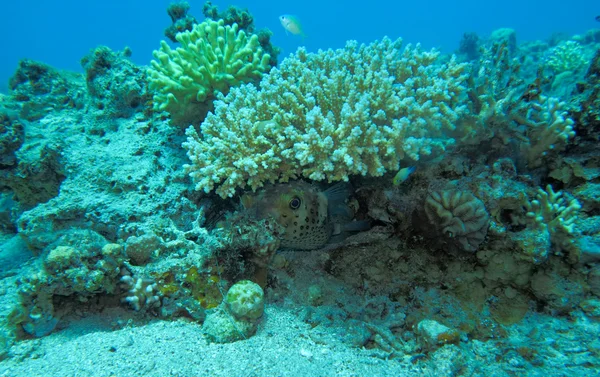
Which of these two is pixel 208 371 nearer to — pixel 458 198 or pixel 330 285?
pixel 330 285

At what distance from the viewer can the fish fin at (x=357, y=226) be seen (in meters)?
3.60

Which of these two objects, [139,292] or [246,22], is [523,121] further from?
[246,22]

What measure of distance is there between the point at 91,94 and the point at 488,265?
6.05 meters

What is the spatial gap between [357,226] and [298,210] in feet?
2.75

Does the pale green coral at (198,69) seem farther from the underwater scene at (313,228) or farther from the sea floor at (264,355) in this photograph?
the sea floor at (264,355)

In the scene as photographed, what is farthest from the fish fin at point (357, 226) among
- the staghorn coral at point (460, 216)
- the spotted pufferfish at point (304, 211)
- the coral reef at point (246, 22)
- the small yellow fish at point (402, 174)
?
the coral reef at point (246, 22)

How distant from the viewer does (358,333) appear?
2.67 metres

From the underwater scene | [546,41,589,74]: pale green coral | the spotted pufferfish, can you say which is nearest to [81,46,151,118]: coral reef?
the underwater scene

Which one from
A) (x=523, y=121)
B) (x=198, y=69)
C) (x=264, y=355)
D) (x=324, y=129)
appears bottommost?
(x=264, y=355)

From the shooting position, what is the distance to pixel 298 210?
3215 mm

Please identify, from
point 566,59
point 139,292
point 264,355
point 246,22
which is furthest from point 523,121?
point 566,59

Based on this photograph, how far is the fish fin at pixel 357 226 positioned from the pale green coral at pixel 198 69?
2376 mm

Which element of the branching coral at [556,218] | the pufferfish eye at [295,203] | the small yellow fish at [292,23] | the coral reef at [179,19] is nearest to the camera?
the branching coral at [556,218]

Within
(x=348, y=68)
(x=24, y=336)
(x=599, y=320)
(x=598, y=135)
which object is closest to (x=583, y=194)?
(x=598, y=135)
